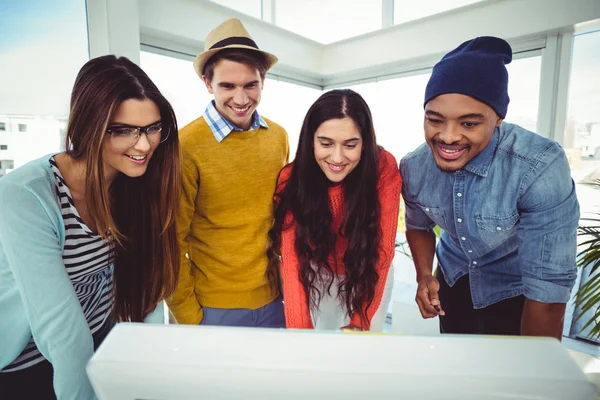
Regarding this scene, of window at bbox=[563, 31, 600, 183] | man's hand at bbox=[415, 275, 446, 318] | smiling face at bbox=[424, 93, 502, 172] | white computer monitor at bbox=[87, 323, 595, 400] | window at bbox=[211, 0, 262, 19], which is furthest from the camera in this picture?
window at bbox=[211, 0, 262, 19]

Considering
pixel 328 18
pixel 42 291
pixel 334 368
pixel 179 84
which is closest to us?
pixel 334 368

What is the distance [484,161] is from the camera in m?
1.09

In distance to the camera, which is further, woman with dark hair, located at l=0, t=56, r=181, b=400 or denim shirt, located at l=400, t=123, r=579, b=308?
denim shirt, located at l=400, t=123, r=579, b=308

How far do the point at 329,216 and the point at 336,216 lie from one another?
40mm

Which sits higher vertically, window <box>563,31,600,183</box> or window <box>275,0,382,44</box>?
window <box>275,0,382,44</box>

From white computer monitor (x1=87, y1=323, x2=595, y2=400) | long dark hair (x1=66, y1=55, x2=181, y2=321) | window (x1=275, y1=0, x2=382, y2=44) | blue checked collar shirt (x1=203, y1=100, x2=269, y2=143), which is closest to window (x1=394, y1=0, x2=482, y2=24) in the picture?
window (x1=275, y1=0, x2=382, y2=44)

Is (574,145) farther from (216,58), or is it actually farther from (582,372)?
(582,372)

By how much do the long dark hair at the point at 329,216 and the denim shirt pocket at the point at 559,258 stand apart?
1.71ft

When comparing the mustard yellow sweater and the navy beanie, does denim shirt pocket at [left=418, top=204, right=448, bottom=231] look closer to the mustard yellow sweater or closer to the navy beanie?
the navy beanie

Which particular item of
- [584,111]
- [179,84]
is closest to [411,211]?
[584,111]

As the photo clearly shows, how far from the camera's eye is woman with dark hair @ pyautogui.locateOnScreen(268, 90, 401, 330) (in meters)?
1.31

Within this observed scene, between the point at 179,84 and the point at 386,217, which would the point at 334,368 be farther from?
the point at 179,84

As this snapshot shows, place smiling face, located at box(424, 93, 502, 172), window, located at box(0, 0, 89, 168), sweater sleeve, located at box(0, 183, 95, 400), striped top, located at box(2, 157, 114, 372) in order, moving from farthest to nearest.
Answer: window, located at box(0, 0, 89, 168), smiling face, located at box(424, 93, 502, 172), striped top, located at box(2, 157, 114, 372), sweater sleeve, located at box(0, 183, 95, 400)

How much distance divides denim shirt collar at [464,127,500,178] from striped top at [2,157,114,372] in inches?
42.5
